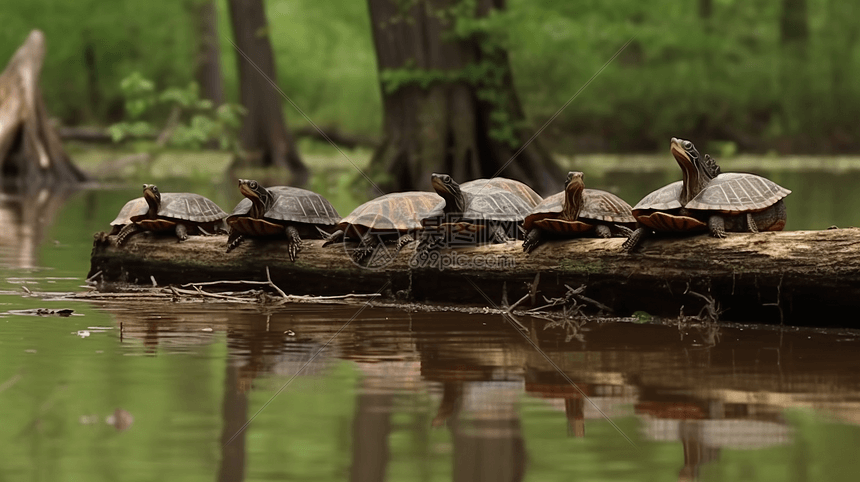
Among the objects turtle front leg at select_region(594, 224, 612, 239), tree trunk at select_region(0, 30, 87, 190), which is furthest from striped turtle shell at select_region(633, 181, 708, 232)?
tree trunk at select_region(0, 30, 87, 190)

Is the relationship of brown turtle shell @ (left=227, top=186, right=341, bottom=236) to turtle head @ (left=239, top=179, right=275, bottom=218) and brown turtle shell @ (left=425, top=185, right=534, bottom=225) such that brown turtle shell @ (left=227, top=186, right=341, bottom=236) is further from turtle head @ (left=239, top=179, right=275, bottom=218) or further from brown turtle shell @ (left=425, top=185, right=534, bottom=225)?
brown turtle shell @ (left=425, top=185, right=534, bottom=225)

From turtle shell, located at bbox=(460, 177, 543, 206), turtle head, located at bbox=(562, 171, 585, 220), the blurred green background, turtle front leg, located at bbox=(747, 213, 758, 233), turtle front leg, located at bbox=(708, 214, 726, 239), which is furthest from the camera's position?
the blurred green background

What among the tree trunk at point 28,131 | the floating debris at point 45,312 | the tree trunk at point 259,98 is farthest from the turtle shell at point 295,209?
the tree trunk at point 259,98

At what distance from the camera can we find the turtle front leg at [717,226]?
7414 millimetres

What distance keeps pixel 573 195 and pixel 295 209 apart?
256cm

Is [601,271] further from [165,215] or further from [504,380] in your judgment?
[165,215]

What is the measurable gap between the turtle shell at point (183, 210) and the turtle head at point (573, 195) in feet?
12.3

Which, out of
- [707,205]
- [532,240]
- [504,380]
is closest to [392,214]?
[532,240]

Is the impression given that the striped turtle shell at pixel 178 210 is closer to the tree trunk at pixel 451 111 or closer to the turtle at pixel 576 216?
the turtle at pixel 576 216

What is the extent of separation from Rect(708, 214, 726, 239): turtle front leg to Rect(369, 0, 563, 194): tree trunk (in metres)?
12.1

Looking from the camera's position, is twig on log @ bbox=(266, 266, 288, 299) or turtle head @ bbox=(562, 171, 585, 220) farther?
twig on log @ bbox=(266, 266, 288, 299)

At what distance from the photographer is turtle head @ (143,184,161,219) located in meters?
9.64

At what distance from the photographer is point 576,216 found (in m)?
8.16

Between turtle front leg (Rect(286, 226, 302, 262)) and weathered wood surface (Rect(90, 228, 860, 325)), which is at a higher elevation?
turtle front leg (Rect(286, 226, 302, 262))
